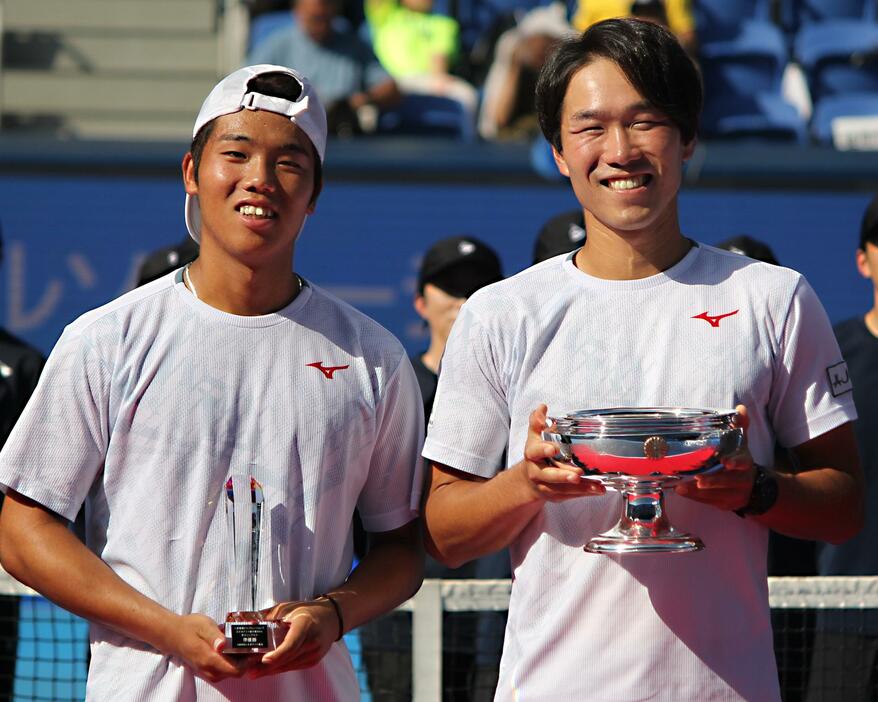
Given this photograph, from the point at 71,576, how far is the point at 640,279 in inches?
50.6

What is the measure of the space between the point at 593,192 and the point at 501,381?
0.42 meters

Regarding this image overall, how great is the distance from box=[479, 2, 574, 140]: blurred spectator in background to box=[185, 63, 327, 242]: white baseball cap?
656 centimetres

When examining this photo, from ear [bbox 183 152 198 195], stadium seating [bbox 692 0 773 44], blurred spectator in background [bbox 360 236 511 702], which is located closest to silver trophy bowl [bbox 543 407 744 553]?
ear [bbox 183 152 198 195]

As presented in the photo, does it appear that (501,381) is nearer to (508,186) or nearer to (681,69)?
(681,69)

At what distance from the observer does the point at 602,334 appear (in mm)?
2807

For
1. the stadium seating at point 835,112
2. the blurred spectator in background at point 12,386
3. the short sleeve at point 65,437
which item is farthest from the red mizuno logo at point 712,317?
the stadium seating at point 835,112

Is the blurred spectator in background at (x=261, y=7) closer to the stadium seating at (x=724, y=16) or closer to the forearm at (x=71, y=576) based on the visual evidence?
the stadium seating at (x=724, y=16)

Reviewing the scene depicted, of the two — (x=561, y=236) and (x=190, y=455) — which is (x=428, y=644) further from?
(x=561, y=236)

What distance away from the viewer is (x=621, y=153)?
2793mm

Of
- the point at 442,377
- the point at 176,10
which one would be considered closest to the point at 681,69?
the point at 442,377

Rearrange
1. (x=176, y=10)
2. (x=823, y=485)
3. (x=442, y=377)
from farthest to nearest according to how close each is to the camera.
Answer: (x=176, y=10) → (x=442, y=377) → (x=823, y=485)

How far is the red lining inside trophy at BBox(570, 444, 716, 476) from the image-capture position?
98.9 inches

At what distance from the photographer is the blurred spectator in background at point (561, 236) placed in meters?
5.31

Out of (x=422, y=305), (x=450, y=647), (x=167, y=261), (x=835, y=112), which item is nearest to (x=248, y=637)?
(x=450, y=647)
